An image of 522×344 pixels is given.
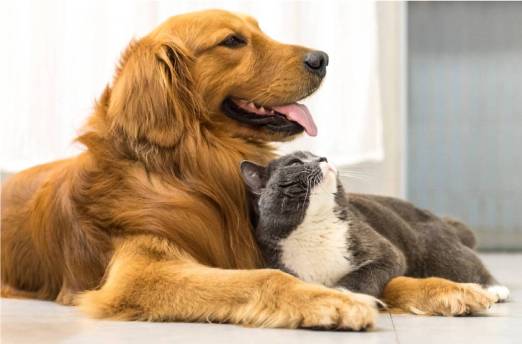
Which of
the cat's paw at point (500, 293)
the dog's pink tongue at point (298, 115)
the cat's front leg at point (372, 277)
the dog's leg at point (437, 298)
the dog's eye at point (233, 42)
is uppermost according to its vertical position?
the dog's eye at point (233, 42)

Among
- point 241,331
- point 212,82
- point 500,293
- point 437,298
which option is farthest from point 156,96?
point 500,293

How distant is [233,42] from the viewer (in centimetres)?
232

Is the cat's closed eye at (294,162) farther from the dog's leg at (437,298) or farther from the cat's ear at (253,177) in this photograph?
the dog's leg at (437,298)

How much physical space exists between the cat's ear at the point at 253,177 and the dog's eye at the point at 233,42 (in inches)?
13.3

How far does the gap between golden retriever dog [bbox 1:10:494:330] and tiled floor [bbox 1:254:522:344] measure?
0.23 ft

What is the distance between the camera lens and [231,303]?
1.90 meters

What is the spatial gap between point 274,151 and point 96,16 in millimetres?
1496

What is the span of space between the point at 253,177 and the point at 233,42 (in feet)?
1.26

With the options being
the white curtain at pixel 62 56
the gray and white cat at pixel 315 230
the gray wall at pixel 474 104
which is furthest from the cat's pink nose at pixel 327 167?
the gray wall at pixel 474 104

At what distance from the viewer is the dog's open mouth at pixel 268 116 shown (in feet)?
7.59

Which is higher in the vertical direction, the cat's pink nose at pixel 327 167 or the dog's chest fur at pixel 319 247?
the cat's pink nose at pixel 327 167

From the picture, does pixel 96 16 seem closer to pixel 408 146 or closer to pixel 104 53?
pixel 104 53

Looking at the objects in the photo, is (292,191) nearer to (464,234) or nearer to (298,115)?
(298,115)

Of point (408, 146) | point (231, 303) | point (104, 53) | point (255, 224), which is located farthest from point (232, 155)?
point (408, 146)
